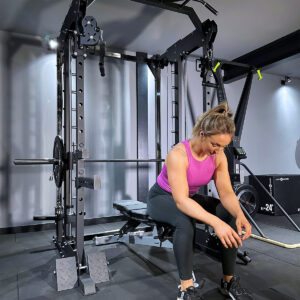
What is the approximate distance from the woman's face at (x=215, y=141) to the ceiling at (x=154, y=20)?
1.98 metres

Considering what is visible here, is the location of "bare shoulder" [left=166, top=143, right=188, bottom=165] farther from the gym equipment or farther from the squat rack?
the gym equipment

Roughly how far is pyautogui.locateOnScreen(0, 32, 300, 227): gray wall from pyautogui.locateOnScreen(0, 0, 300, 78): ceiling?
0.36 meters

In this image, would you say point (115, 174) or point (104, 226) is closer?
point (104, 226)

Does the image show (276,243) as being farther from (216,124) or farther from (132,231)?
(216,124)

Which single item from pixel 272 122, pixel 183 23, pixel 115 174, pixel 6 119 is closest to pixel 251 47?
pixel 183 23

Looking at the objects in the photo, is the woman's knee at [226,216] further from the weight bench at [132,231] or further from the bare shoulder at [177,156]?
the weight bench at [132,231]

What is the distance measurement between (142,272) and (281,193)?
9.64 feet

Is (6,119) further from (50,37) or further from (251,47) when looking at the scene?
(251,47)

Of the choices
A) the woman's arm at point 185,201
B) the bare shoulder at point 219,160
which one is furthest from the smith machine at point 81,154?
the bare shoulder at point 219,160

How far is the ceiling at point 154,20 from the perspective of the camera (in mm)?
2893

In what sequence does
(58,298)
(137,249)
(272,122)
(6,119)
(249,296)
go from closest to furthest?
1. (249,296)
2. (58,298)
3. (137,249)
4. (6,119)
5. (272,122)

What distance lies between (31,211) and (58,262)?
5.50 ft

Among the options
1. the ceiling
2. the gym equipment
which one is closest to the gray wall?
the ceiling

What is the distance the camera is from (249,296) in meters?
1.54
